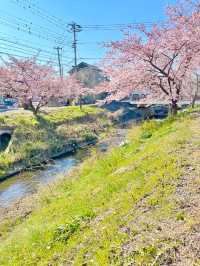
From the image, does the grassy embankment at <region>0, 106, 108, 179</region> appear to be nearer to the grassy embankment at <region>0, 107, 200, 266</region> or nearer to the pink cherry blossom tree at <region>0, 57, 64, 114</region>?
the pink cherry blossom tree at <region>0, 57, 64, 114</region>

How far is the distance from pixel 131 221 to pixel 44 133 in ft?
62.7

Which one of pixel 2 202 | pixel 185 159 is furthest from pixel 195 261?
pixel 2 202

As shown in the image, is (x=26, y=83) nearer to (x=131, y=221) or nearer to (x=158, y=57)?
(x=158, y=57)

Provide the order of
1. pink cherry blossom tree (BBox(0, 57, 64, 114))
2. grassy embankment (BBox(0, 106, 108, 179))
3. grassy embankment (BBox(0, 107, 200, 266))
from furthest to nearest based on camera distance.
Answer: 1. pink cherry blossom tree (BBox(0, 57, 64, 114))
2. grassy embankment (BBox(0, 106, 108, 179))
3. grassy embankment (BBox(0, 107, 200, 266))

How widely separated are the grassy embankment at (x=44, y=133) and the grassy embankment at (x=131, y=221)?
10.6m

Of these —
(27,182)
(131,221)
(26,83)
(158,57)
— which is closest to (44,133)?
(26,83)

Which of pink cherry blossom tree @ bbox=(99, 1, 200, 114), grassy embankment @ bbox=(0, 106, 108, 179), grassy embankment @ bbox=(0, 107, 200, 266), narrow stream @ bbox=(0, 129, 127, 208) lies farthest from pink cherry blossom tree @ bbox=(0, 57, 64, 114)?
grassy embankment @ bbox=(0, 107, 200, 266)

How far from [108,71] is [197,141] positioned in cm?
904

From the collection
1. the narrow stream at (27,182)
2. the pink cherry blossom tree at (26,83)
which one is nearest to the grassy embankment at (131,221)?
the narrow stream at (27,182)

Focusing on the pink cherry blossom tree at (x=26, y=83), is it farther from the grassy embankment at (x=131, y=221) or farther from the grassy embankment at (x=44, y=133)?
Answer: the grassy embankment at (x=131, y=221)

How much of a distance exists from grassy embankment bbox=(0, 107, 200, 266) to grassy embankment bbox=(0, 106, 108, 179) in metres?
10.6

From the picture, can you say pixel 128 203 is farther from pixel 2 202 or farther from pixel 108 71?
pixel 108 71

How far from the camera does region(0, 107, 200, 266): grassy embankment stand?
3.74 m

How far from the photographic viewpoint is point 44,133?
22938 mm
